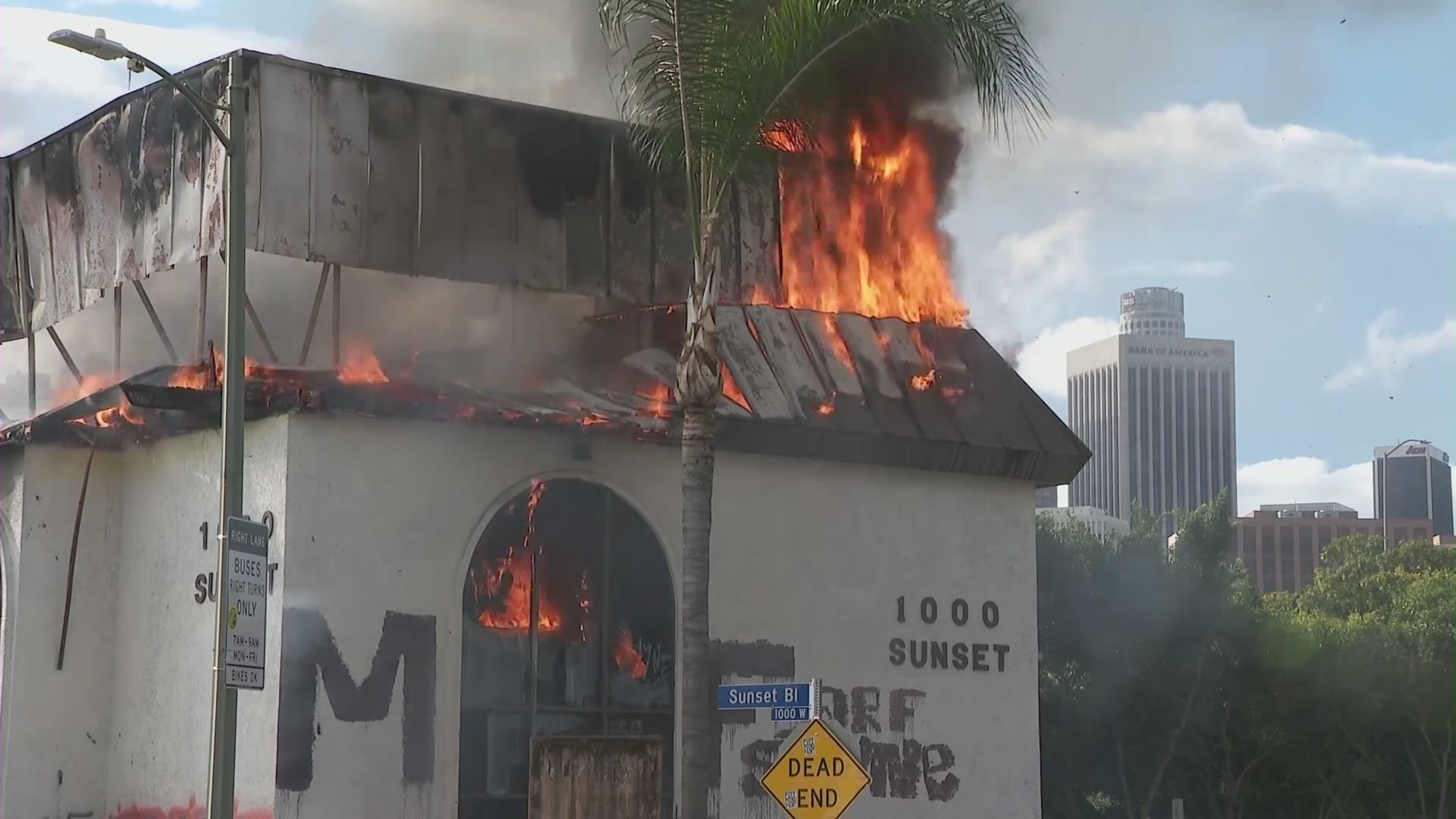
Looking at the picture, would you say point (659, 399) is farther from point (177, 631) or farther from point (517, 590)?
point (177, 631)

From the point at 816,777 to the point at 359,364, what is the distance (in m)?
8.51

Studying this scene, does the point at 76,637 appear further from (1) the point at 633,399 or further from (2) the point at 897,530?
(2) the point at 897,530

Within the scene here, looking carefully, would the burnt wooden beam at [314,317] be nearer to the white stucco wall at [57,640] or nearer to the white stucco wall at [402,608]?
the white stucco wall at [402,608]

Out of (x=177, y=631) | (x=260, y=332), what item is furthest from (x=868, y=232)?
(x=177, y=631)

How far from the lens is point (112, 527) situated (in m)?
20.4

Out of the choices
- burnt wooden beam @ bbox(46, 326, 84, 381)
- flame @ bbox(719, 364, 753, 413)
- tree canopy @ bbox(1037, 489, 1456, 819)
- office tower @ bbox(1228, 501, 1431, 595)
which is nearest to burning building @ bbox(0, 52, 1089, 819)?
flame @ bbox(719, 364, 753, 413)

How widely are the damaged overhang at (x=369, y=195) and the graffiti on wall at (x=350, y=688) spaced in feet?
14.0

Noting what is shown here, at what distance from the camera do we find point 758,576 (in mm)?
20422

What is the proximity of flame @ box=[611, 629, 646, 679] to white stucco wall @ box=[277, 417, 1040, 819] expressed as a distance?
98cm

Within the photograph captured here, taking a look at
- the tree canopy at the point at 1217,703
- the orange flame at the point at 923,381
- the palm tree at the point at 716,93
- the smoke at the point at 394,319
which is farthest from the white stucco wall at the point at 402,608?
the tree canopy at the point at 1217,703

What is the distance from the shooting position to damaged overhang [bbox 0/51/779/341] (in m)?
19.6

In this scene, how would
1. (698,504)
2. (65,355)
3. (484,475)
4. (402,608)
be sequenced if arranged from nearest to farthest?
(698,504) < (402,608) < (484,475) < (65,355)

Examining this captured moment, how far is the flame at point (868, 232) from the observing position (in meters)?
22.7

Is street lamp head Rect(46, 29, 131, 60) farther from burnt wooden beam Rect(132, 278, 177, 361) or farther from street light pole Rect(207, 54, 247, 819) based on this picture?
burnt wooden beam Rect(132, 278, 177, 361)
